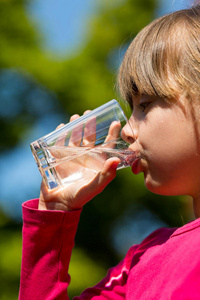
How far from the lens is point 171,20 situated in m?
1.61

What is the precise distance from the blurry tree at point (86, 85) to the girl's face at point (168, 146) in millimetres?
2031

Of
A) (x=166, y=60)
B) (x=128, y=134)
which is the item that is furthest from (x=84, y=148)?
(x=166, y=60)

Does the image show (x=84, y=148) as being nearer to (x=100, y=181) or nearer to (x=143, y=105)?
(x=100, y=181)

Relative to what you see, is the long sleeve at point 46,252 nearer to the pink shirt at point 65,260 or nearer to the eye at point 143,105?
the pink shirt at point 65,260

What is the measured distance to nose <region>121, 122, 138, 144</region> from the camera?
1.49 meters

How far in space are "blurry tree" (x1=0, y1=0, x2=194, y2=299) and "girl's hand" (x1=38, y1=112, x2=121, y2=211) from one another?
1844 mm

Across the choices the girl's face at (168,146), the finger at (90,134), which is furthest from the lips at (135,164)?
the finger at (90,134)

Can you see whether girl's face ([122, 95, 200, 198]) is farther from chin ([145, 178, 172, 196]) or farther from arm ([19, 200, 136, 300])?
arm ([19, 200, 136, 300])

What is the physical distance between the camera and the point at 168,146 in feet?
4.75

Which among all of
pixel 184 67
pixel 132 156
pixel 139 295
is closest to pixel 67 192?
pixel 132 156

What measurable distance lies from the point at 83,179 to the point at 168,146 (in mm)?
339

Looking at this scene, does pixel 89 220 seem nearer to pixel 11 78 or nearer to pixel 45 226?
pixel 11 78

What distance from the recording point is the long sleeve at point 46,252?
162 centimetres

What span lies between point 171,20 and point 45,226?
0.84 meters
